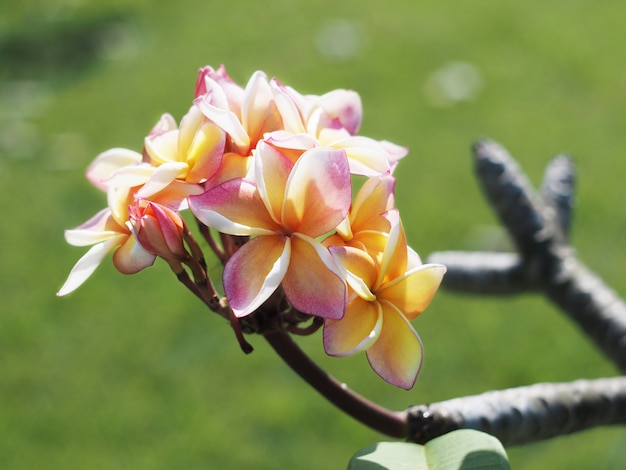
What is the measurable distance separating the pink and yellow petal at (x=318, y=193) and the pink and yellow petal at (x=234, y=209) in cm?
2

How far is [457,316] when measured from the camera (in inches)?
92.5

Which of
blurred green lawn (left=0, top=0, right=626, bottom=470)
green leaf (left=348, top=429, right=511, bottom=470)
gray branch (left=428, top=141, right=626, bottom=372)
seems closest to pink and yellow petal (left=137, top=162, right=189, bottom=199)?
green leaf (left=348, top=429, right=511, bottom=470)

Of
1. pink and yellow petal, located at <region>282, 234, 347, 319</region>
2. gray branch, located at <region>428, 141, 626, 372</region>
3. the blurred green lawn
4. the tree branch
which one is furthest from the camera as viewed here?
the blurred green lawn

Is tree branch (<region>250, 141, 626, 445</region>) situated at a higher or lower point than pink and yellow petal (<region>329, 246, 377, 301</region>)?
lower

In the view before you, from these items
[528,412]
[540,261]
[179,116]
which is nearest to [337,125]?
[528,412]

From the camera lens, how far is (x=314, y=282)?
→ 51cm

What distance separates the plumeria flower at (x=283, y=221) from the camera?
1.68ft

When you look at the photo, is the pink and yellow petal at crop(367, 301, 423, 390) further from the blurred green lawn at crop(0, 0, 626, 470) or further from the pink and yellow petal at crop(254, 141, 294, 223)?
the blurred green lawn at crop(0, 0, 626, 470)

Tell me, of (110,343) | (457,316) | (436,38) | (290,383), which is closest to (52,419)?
(110,343)

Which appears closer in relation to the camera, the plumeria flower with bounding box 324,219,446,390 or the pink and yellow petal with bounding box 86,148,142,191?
the plumeria flower with bounding box 324,219,446,390

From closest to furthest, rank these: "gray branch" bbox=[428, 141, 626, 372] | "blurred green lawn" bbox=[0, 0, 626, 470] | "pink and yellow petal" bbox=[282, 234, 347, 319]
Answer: "pink and yellow petal" bbox=[282, 234, 347, 319]
"gray branch" bbox=[428, 141, 626, 372]
"blurred green lawn" bbox=[0, 0, 626, 470]

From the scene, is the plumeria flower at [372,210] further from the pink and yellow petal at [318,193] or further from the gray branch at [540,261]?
the gray branch at [540,261]

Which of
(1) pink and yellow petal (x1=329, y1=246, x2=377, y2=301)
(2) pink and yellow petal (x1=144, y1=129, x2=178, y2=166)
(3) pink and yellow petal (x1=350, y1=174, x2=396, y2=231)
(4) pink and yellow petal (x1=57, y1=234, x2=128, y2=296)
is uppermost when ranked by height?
(3) pink and yellow petal (x1=350, y1=174, x2=396, y2=231)

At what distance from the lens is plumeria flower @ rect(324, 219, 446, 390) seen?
0.53 metres
